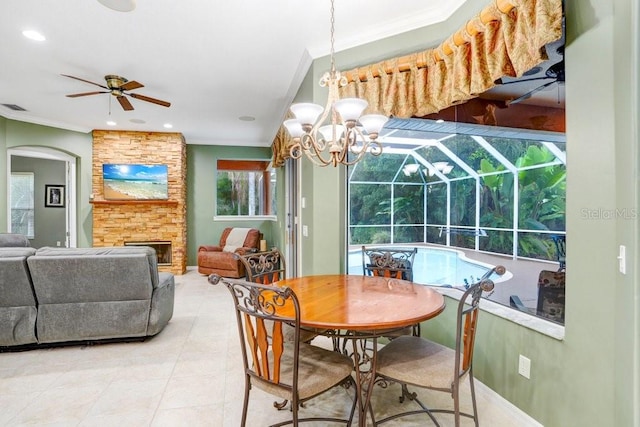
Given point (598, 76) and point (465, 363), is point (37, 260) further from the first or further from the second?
point (598, 76)

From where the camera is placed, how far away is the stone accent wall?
608 cm

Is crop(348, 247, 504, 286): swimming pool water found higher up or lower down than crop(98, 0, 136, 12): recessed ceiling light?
lower down

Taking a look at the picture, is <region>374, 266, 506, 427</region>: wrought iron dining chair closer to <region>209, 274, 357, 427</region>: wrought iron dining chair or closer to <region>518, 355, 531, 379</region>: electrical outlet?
<region>209, 274, 357, 427</region>: wrought iron dining chair

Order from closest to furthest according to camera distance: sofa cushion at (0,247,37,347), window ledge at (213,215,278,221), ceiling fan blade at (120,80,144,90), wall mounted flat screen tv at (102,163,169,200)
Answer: sofa cushion at (0,247,37,347)
ceiling fan blade at (120,80,144,90)
wall mounted flat screen tv at (102,163,169,200)
window ledge at (213,215,278,221)

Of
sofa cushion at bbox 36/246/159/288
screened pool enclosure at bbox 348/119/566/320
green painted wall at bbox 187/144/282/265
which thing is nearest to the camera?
screened pool enclosure at bbox 348/119/566/320

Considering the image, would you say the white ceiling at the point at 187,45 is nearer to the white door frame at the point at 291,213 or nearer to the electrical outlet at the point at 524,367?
the white door frame at the point at 291,213

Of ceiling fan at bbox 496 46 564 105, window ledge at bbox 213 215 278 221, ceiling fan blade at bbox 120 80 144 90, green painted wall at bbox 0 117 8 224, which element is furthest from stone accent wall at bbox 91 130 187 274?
ceiling fan at bbox 496 46 564 105

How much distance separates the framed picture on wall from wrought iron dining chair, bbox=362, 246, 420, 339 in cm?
792

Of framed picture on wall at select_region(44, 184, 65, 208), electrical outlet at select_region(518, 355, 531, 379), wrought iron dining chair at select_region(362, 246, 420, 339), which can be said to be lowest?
electrical outlet at select_region(518, 355, 531, 379)

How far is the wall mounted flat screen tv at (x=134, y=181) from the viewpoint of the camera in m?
6.04

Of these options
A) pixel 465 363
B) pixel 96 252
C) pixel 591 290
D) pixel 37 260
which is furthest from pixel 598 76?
pixel 37 260

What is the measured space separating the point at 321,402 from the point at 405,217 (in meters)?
1.91

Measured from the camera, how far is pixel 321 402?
2.09m

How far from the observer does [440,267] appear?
296cm
